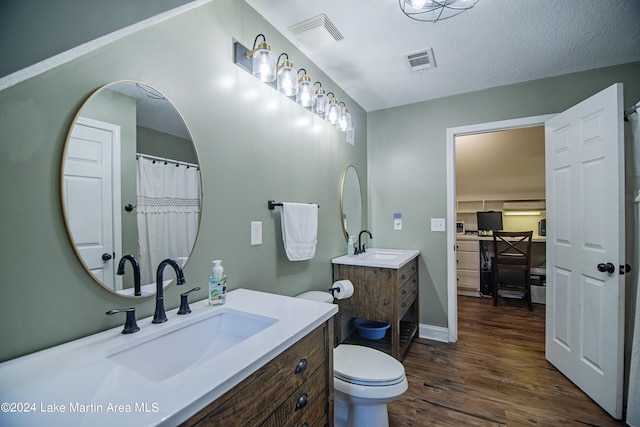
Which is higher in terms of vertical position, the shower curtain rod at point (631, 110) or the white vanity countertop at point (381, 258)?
the shower curtain rod at point (631, 110)

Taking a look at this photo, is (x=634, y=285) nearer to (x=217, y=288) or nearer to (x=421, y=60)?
(x=421, y=60)

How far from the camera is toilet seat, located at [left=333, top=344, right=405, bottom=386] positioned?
4.42ft

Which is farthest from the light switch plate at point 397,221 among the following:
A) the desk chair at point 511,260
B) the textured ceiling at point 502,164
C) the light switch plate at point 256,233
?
the light switch plate at point 256,233

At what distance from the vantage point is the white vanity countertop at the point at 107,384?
1.70 ft

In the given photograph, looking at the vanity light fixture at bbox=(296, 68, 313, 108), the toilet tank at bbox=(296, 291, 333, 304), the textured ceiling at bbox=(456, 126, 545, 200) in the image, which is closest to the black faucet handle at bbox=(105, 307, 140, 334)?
the toilet tank at bbox=(296, 291, 333, 304)

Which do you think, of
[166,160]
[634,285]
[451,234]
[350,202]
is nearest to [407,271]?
[451,234]

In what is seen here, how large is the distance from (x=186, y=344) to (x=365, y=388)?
84 cm

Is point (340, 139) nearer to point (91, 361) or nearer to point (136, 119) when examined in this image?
point (136, 119)

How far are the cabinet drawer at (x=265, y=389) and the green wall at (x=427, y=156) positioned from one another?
6.74ft

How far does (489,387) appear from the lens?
1938 millimetres

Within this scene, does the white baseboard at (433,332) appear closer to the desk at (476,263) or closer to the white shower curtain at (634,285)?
the white shower curtain at (634,285)

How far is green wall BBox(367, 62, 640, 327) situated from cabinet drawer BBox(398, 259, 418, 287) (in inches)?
6.0

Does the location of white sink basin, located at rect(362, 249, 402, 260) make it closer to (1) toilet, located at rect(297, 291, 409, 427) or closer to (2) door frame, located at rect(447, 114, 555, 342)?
(2) door frame, located at rect(447, 114, 555, 342)

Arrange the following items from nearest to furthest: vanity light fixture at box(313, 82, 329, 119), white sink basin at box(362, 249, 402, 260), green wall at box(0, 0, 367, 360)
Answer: green wall at box(0, 0, 367, 360) < vanity light fixture at box(313, 82, 329, 119) < white sink basin at box(362, 249, 402, 260)
